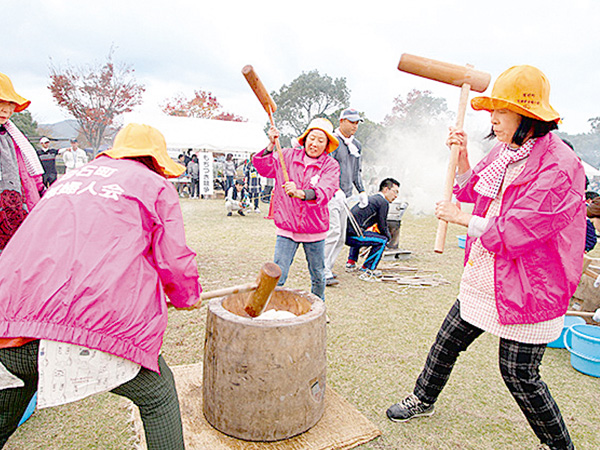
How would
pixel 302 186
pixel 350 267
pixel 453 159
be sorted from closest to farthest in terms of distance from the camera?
pixel 453 159 < pixel 302 186 < pixel 350 267

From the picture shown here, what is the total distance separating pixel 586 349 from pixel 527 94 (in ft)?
8.12

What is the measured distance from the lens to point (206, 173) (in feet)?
57.3

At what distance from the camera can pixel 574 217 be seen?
194 centimetres

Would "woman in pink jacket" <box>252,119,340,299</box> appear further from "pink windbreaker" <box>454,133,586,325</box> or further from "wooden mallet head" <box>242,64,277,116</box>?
"pink windbreaker" <box>454,133,586,325</box>

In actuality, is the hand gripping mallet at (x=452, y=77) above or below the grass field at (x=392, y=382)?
above

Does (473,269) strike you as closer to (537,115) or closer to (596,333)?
(537,115)

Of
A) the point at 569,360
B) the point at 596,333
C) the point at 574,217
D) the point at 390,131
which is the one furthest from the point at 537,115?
the point at 390,131

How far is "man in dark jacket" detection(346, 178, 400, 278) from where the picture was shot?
617 cm

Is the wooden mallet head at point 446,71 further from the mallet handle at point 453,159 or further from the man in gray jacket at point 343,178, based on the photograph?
the man in gray jacket at point 343,178

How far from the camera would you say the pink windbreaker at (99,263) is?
1.42m

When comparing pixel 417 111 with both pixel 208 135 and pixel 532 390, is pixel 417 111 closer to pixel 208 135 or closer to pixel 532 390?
pixel 208 135

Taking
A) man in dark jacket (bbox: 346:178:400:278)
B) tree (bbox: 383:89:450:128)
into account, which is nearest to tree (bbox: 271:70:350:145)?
tree (bbox: 383:89:450:128)

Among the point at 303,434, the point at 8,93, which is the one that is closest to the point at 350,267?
the point at 303,434

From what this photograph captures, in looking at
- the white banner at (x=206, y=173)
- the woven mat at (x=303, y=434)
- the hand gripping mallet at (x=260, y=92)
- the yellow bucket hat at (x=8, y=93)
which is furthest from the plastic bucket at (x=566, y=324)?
the white banner at (x=206, y=173)
